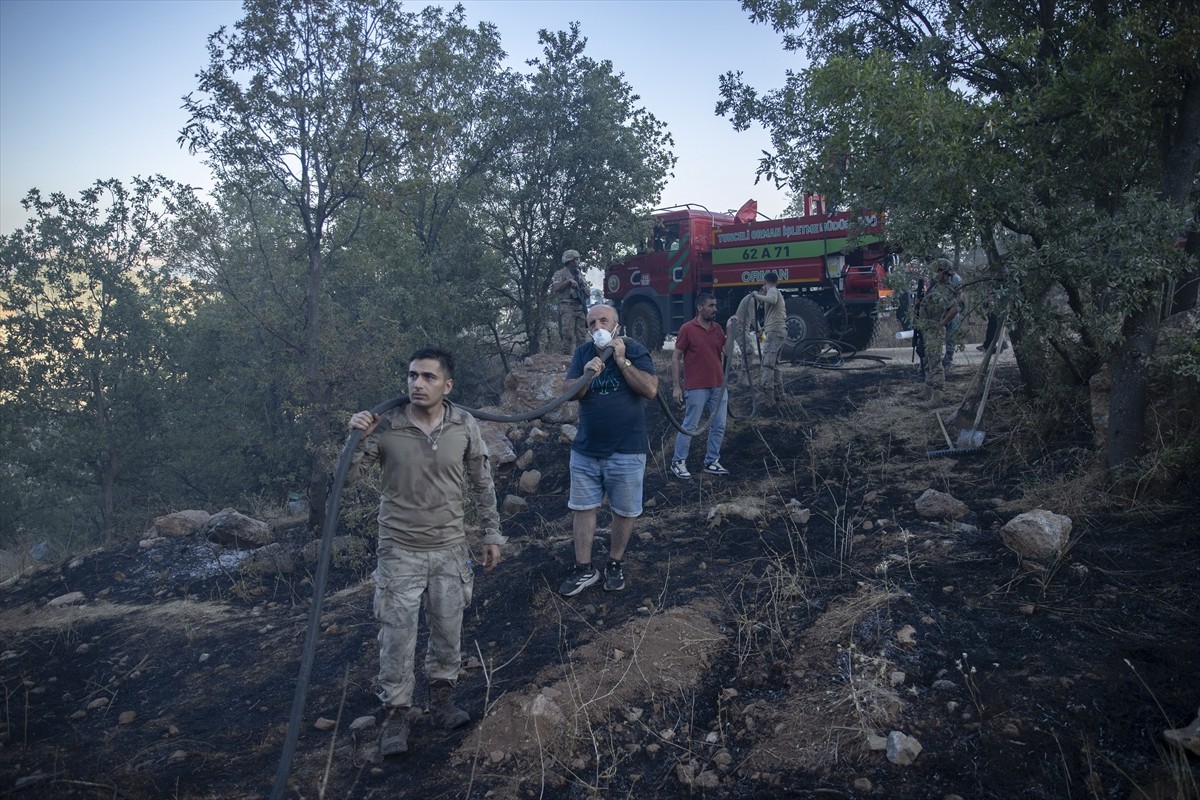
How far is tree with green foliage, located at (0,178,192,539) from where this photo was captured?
536 inches

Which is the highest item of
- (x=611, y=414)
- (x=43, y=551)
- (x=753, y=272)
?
(x=753, y=272)

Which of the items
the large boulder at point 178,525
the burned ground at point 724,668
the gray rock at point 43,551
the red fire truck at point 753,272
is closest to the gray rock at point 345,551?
the burned ground at point 724,668

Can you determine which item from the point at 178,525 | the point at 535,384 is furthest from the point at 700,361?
the point at 178,525

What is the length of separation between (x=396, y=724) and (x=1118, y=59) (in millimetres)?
5764

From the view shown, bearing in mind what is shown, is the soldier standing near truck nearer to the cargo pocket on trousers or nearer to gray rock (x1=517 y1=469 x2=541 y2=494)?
gray rock (x1=517 y1=469 x2=541 y2=494)

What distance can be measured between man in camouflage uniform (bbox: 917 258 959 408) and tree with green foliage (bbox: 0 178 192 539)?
11392mm

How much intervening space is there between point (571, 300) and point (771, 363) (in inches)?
122

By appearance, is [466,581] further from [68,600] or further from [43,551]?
[43,551]

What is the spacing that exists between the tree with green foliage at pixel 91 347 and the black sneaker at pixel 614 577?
1082cm

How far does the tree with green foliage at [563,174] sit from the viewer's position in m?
13.4

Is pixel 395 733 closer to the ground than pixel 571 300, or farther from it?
closer to the ground

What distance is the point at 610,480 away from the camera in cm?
492

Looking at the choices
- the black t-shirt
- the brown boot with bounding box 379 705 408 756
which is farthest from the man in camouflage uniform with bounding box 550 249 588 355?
the brown boot with bounding box 379 705 408 756

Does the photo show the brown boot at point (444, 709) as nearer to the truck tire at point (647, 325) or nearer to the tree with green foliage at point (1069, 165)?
the tree with green foliage at point (1069, 165)
